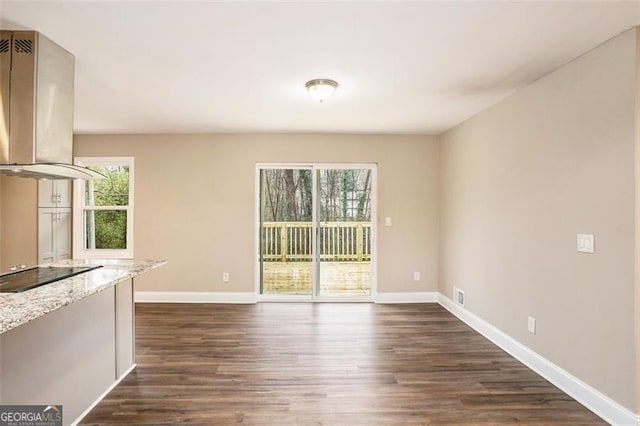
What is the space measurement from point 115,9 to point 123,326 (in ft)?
7.24

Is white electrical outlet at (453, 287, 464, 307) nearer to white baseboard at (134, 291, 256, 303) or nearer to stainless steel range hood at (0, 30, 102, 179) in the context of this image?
white baseboard at (134, 291, 256, 303)

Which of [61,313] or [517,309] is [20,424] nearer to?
[61,313]

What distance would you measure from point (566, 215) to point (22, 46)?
3780mm

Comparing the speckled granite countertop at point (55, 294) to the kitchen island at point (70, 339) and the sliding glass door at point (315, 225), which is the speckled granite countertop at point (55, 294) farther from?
the sliding glass door at point (315, 225)

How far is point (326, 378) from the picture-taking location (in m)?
2.78

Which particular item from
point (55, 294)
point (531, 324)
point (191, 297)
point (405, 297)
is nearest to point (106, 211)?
point (191, 297)

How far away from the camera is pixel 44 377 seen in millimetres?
1954

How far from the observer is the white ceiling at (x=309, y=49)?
6.47 ft

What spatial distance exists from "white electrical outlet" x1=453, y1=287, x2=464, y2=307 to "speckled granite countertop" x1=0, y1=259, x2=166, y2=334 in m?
3.46

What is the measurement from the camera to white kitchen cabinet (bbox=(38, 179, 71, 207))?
4594 mm

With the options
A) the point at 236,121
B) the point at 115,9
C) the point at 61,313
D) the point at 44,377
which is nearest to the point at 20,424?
the point at 44,377

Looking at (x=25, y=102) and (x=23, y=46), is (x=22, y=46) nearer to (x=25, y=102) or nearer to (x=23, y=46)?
(x=23, y=46)

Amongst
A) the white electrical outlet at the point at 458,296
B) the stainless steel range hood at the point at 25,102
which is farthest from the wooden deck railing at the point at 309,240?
the stainless steel range hood at the point at 25,102

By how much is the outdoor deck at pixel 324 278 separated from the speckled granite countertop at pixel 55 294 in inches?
105
